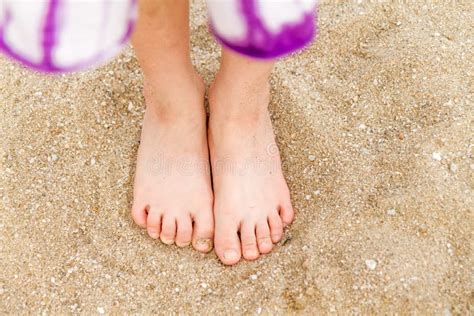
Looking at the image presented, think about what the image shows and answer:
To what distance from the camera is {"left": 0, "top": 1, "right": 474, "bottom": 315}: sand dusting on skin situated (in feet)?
3.46

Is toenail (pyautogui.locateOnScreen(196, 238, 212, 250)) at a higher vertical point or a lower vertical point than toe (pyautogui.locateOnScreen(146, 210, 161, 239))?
lower

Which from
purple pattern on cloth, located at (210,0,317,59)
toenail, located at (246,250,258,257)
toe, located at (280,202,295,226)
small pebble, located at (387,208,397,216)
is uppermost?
purple pattern on cloth, located at (210,0,317,59)

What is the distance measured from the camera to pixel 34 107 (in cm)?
130

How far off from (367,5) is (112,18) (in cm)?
94

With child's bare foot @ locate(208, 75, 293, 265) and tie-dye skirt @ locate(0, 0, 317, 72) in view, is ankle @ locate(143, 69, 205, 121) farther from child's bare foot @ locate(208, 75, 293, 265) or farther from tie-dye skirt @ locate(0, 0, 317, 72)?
tie-dye skirt @ locate(0, 0, 317, 72)

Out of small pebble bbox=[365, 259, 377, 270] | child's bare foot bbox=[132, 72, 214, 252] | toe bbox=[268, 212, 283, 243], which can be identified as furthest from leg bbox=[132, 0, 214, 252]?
small pebble bbox=[365, 259, 377, 270]

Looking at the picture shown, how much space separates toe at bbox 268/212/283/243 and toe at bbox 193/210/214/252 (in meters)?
0.12

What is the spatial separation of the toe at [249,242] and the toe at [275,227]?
0.04 meters

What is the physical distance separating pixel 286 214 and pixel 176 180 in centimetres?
24

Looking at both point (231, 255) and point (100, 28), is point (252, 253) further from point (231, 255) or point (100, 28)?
point (100, 28)

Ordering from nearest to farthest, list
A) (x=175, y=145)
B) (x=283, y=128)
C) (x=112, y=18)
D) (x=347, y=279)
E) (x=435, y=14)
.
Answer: (x=112, y=18) → (x=347, y=279) → (x=175, y=145) → (x=283, y=128) → (x=435, y=14)

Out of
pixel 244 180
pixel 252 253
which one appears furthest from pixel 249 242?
pixel 244 180

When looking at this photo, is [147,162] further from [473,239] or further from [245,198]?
[473,239]

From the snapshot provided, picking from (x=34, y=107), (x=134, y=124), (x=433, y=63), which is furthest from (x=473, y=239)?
(x=34, y=107)
